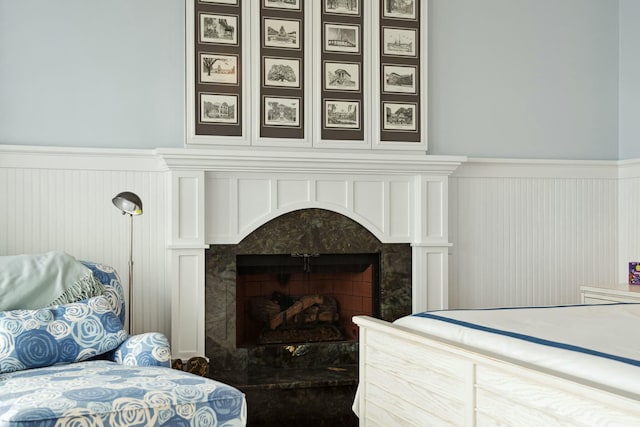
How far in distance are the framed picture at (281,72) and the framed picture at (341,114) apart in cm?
23

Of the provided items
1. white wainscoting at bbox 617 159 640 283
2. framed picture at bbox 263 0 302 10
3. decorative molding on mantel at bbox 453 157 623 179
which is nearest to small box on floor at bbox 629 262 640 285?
white wainscoting at bbox 617 159 640 283

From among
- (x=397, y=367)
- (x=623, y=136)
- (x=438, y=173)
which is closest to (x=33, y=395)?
(x=397, y=367)

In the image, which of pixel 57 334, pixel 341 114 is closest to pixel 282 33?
pixel 341 114

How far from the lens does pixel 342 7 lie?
4258 mm

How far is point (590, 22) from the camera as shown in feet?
15.8

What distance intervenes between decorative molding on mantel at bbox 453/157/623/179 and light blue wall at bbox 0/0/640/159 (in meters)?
0.07

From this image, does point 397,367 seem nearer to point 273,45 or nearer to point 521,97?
point 273,45

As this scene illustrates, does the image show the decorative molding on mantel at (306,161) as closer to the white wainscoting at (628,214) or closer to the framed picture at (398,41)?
the framed picture at (398,41)

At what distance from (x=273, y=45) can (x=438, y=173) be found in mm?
1232

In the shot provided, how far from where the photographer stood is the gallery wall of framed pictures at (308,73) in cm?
405

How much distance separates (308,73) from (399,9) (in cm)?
71

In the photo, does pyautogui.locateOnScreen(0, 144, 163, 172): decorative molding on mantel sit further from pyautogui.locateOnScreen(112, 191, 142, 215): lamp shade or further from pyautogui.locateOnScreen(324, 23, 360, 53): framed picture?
pyautogui.locateOnScreen(324, 23, 360, 53): framed picture

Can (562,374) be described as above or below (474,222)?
below

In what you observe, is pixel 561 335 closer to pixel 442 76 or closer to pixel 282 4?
pixel 442 76
